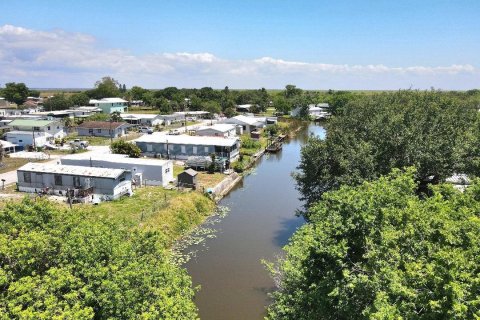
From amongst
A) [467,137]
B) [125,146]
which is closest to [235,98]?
[125,146]

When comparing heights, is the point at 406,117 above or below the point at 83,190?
above

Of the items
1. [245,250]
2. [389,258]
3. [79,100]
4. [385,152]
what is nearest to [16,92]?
[79,100]

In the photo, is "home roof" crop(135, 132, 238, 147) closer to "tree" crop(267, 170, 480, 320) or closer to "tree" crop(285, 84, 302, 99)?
"tree" crop(267, 170, 480, 320)

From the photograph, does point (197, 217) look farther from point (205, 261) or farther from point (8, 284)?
point (8, 284)

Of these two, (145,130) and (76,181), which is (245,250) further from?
(145,130)

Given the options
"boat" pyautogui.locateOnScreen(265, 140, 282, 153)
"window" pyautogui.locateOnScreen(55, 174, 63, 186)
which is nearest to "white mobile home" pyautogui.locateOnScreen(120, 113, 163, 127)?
"boat" pyautogui.locateOnScreen(265, 140, 282, 153)

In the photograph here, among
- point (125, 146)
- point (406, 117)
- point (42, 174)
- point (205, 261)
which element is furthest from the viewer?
point (125, 146)

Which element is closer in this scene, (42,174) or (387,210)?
(387,210)
